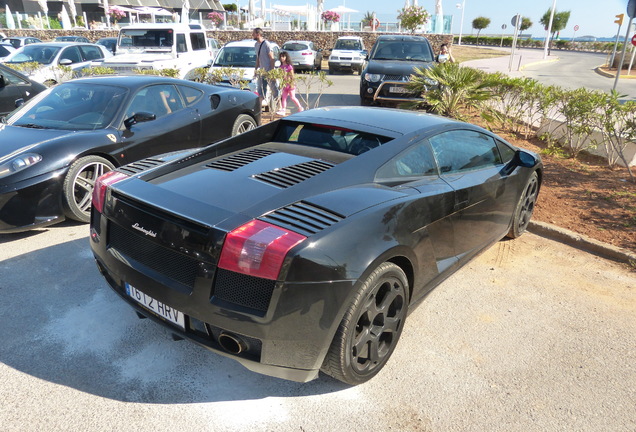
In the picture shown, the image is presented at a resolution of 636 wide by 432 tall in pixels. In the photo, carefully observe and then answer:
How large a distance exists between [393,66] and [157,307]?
30.9 ft

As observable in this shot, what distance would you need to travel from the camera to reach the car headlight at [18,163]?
13.4ft

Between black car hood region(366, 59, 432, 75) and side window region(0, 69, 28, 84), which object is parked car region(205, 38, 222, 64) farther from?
side window region(0, 69, 28, 84)

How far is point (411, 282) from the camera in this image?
2.85 metres

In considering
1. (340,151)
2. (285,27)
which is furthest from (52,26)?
(340,151)

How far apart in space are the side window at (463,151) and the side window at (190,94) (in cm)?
390

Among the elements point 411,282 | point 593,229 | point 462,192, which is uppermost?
point 462,192

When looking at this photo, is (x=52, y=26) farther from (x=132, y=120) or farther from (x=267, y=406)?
(x=267, y=406)

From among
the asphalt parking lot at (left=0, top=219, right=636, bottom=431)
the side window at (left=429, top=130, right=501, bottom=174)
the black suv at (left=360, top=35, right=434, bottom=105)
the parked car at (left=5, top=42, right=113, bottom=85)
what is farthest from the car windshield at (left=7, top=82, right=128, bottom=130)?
the parked car at (left=5, top=42, right=113, bottom=85)

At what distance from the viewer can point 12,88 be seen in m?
7.64

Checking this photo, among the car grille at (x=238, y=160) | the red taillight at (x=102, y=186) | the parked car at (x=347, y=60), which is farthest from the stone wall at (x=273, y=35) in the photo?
the red taillight at (x=102, y=186)

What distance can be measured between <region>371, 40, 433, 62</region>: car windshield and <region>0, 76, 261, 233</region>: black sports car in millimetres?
6368

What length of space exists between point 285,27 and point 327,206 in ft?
139

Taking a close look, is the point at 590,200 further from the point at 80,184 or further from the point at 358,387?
the point at 80,184

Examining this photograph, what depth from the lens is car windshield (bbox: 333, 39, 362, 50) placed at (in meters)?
23.5
